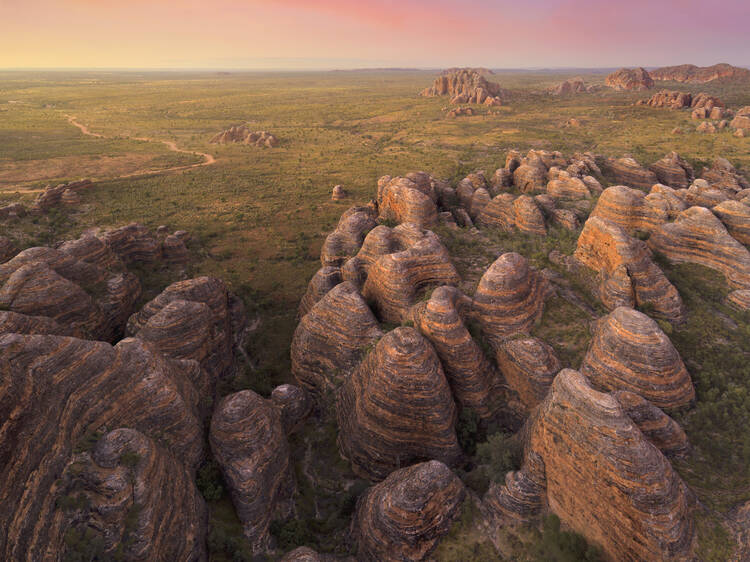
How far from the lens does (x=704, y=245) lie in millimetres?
31781

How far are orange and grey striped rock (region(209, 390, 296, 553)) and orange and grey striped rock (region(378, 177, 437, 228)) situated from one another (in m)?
25.7

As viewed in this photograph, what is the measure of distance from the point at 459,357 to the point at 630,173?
5336 cm

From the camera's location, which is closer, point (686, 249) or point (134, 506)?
point (134, 506)

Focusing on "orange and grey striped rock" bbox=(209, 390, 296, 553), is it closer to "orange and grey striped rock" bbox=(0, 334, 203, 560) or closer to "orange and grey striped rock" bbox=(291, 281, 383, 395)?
"orange and grey striped rock" bbox=(0, 334, 203, 560)

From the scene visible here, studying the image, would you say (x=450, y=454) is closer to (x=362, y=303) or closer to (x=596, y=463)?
(x=596, y=463)

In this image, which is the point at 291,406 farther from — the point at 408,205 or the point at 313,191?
the point at 313,191

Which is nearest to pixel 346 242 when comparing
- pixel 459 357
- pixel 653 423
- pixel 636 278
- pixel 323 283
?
pixel 323 283

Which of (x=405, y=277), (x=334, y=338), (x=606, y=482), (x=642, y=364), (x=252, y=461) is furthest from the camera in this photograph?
(x=405, y=277)

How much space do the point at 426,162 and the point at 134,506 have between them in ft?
319

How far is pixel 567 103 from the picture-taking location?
6855 inches

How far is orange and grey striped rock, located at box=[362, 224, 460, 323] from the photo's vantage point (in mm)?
28469

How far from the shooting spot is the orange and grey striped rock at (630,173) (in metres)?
56.3

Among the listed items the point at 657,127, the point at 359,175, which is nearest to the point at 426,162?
the point at 359,175

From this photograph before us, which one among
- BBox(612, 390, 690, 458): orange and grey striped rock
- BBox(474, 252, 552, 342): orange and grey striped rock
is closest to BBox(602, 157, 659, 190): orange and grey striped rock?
BBox(474, 252, 552, 342): orange and grey striped rock
